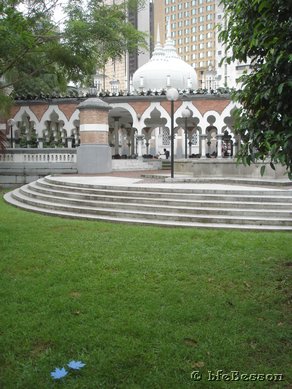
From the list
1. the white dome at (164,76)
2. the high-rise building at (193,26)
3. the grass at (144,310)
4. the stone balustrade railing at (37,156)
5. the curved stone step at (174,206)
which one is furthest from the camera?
the high-rise building at (193,26)

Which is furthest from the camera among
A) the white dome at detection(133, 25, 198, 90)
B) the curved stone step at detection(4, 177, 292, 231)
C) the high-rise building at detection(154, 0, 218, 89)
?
the high-rise building at detection(154, 0, 218, 89)

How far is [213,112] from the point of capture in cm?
2558

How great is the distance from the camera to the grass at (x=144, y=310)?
11.0 ft

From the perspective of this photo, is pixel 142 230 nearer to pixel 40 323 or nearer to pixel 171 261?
pixel 171 261

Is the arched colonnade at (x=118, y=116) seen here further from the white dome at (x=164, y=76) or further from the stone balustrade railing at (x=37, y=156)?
the stone balustrade railing at (x=37, y=156)

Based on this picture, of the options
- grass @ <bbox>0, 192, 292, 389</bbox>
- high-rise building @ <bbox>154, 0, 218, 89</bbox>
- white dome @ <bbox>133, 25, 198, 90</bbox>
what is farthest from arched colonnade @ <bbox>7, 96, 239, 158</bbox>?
high-rise building @ <bbox>154, 0, 218, 89</bbox>

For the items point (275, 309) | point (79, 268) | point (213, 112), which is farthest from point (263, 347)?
point (213, 112)

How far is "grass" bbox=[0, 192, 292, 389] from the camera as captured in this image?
335 centimetres

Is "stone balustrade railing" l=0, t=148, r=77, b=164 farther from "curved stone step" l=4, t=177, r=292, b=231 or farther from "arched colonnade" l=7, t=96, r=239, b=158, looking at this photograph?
"curved stone step" l=4, t=177, r=292, b=231

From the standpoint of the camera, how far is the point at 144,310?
4.48 m

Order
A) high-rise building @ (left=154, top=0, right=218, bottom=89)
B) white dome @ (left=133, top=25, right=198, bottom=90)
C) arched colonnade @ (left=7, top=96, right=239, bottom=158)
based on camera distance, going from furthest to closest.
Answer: high-rise building @ (left=154, top=0, right=218, bottom=89)
white dome @ (left=133, top=25, right=198, bottom=90)
arched colonnade @ (left=7, top=96, right=239, bottom=158)

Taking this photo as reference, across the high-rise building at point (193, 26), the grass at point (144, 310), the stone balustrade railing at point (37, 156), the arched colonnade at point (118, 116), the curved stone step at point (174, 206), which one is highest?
the high-rise building at point (193, 26)

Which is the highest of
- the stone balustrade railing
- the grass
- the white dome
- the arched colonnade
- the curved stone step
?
the white dome

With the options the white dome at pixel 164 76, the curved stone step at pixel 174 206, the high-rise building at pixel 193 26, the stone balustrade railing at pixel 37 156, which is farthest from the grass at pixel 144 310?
the high-rise building at pixel 193 26
